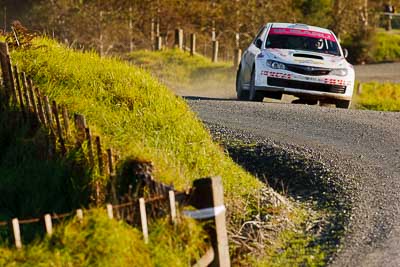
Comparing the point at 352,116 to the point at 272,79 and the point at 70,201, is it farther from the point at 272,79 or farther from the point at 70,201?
the point at 70,201

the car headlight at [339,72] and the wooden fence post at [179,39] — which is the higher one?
the car headlight at [339,72]

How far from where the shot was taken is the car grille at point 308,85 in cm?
1712

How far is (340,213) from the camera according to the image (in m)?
8.85

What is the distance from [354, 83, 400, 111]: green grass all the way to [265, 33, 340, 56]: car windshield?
474cm

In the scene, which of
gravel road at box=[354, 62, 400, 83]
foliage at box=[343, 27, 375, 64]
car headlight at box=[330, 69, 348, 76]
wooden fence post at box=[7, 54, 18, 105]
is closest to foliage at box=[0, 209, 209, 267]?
wooden fence post at box=[7, 54, 18, 105]

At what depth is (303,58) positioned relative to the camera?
56.7 ft

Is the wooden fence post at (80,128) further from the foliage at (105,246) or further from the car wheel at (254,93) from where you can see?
the car wheel at (254,93)

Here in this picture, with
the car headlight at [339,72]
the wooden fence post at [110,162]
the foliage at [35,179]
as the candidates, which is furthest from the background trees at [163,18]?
the wooden fence post at [110,162]

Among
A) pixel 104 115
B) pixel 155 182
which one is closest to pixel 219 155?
pixel 104 115

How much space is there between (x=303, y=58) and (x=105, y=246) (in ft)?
37.6

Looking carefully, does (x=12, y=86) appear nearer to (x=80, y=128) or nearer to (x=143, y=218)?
(x=80, y=128)

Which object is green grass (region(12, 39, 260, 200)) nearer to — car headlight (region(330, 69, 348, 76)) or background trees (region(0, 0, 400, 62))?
car headlight (region(330, 69, 348, 76))

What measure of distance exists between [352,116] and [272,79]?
107 inches

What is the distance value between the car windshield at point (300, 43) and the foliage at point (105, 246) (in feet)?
37.2
